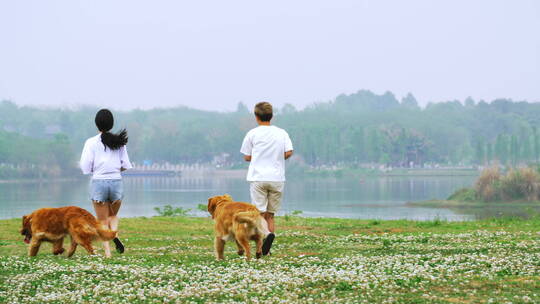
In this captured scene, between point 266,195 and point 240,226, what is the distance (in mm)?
1100

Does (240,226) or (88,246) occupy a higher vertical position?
(240,226)

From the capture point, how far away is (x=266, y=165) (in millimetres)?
12359

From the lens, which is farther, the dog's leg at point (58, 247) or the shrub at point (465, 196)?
the shrub at point (465, 196)

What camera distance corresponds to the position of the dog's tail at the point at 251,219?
11.4 meters

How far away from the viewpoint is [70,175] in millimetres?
188750

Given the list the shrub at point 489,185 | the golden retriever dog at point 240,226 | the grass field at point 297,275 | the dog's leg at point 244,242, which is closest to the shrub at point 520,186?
the shrub at point 489,185

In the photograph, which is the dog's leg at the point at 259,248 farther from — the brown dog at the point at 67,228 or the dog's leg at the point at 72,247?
the dog's leg at the point at 72,247

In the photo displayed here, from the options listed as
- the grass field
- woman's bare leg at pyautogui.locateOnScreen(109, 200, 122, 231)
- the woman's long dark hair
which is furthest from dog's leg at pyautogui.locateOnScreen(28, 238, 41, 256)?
the woman's long dark hair

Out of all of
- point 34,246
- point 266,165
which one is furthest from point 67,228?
point 266,165

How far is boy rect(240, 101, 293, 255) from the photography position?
40.4ft

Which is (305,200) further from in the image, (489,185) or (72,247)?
(72,247)

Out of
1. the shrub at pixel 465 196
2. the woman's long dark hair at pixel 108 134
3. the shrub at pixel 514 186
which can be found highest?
the woman's long dark hair at pixel 108 134

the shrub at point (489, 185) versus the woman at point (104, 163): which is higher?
the woman at point (104, 163)

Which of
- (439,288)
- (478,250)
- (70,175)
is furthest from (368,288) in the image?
(70,175)
